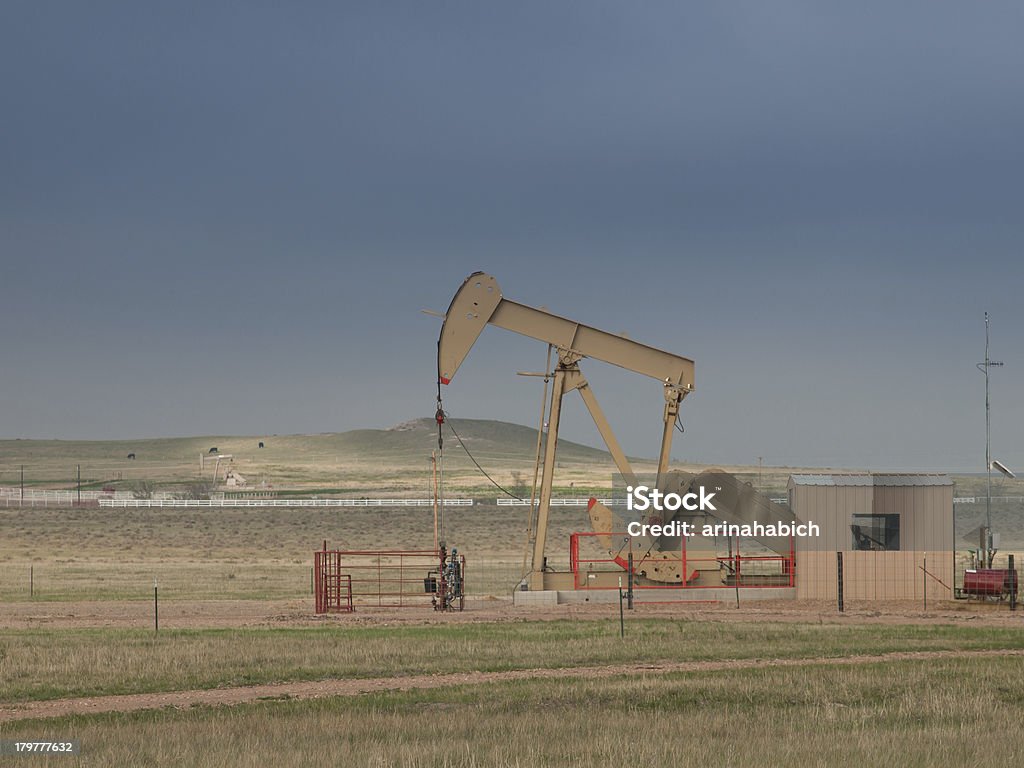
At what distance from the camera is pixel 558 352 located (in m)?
31.2

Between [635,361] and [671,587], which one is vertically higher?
[635,361]

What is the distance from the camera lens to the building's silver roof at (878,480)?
3203 cm

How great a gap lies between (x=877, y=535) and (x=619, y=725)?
19.7 meters

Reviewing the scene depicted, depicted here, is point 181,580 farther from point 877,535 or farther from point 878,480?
point 878,480

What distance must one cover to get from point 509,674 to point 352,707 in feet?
12.3

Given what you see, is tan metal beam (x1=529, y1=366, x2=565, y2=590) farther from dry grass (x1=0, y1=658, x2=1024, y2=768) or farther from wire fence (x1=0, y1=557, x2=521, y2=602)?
dry grass (x1=0, y1=658, x2=1024, y2=768)

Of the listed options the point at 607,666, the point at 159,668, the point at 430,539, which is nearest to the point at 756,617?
the point at 607,666

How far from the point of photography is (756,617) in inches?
1089

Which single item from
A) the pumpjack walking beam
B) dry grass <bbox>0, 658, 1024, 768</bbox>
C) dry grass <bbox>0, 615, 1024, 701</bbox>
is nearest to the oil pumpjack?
the pumpjack walking beam

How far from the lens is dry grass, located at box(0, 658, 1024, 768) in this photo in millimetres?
12086

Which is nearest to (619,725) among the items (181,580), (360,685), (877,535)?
(360,685)

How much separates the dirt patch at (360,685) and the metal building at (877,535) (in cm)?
951

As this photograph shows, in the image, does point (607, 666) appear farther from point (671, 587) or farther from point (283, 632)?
point (671, 587)

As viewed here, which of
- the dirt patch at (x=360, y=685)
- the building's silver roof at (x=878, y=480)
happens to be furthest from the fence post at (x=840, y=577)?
the dirt patch at (x=360, y=685)
